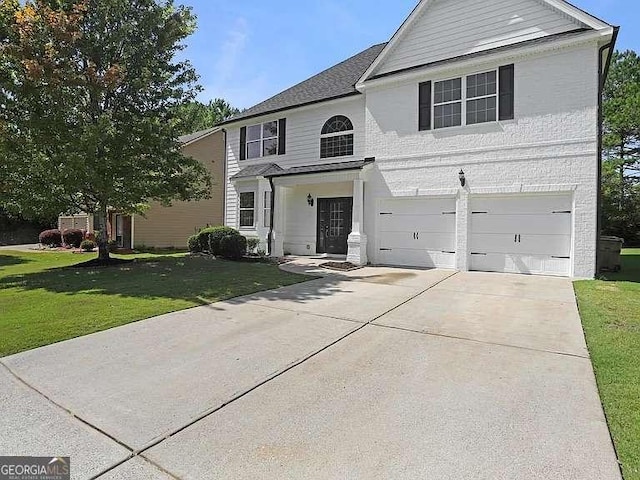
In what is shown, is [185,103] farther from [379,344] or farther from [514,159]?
[379,344]

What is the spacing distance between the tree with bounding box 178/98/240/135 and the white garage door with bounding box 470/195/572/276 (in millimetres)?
10194

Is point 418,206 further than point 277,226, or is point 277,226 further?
point 277,226

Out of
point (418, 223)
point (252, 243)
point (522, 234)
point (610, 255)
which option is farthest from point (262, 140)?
point (610, 255)

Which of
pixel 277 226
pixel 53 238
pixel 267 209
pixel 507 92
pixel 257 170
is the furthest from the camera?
pixel 53 238

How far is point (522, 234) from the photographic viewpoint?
11164 mm

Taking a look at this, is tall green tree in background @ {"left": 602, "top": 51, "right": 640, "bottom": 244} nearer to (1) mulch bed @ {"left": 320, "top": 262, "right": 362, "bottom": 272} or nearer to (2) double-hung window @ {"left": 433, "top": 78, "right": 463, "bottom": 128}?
(2) double-hung window @ {"left": 433, "top": 78, "right": 463, "bottom": 128}

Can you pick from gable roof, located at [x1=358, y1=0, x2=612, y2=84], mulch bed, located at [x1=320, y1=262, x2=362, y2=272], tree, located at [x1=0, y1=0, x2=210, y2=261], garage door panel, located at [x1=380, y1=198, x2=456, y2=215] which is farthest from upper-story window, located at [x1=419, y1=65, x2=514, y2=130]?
tree, located at [x1=0, y1=0, x2=210, y2=261]

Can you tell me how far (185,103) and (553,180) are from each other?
12463mm

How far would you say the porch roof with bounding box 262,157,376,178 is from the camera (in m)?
13.4

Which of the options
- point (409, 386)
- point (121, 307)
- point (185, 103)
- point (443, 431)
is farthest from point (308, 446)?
point (185, 103)

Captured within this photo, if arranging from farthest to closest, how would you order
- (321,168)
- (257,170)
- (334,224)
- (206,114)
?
(206,114)
(257,170)
(334,224)
(321,168)

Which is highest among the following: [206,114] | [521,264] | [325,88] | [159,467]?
[206,114]

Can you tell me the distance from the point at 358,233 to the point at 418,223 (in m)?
2.05

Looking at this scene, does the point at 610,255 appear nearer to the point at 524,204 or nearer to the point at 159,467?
the point at 524,204
